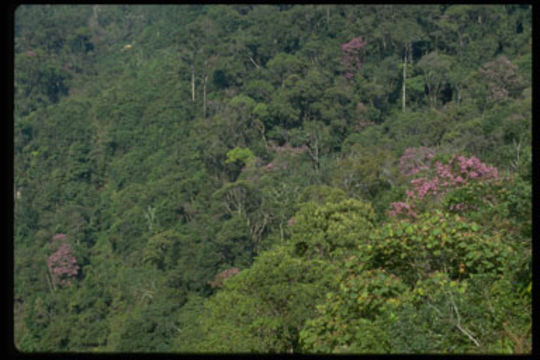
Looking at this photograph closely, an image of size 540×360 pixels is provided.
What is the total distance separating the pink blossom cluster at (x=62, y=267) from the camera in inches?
655

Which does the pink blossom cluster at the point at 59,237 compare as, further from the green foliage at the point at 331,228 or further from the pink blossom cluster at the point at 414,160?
the green foliage at the point at 331,228

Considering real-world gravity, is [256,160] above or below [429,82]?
below

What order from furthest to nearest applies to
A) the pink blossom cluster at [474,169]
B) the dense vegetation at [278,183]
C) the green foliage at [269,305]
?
the pink blossom cluster at [474,169]
the green foliage at [269,305]
the dense vegetation at [278,183]

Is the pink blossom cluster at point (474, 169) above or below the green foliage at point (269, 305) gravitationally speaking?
above

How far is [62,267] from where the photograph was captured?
54.6ft

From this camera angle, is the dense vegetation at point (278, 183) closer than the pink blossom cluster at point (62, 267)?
Yes

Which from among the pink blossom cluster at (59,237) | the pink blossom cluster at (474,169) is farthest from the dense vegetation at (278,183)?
the pink blossom cluster at (59,237)

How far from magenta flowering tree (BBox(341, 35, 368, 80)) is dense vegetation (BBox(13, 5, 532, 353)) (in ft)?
0.26

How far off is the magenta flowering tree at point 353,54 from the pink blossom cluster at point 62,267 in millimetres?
10676

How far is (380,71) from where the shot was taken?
18.9 meters

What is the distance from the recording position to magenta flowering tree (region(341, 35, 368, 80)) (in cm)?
1925
